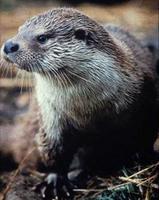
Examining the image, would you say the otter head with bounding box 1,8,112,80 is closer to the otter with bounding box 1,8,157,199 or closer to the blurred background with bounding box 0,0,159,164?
the otter with bounding box 1,8,157,199

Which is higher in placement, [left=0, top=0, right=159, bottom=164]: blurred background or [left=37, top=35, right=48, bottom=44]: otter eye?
[left=37, top=35, right=48, bottom=44]: otter eye

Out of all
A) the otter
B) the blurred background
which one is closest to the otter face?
the otter

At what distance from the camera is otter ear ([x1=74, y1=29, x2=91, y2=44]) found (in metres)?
4.38

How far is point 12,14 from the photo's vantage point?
919cm

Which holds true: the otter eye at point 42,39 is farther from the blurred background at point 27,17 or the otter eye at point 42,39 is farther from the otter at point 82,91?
the blurred background at point 27,17

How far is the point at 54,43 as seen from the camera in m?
4.32

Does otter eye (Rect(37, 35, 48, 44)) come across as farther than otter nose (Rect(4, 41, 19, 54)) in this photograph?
Yes

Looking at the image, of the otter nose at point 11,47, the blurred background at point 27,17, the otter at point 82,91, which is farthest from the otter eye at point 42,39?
the blurred background at point 27,17

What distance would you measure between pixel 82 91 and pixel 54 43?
397 mm

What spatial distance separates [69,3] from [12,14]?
855mm

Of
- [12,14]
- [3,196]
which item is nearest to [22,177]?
[3,196]

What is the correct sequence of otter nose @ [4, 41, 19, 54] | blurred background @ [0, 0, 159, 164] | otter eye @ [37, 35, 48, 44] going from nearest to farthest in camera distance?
otter nose @ [4, 41, 19, 54] < otter eye @ [37, 35, 48, 44] < blurred background @ [0, 0, 159, 164]

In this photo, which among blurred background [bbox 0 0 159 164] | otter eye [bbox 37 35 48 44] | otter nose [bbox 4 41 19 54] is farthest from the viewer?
blurred background [bbox 0 0 159 164]

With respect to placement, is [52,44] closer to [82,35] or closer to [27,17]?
[82,35]
